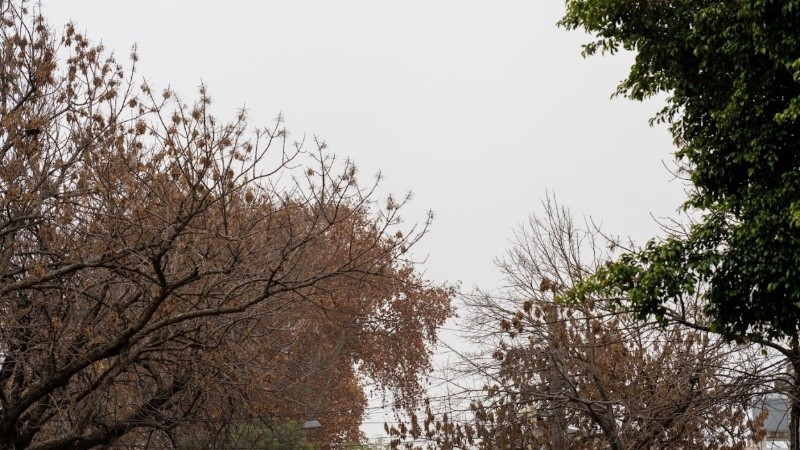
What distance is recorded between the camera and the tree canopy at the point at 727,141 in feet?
41.3

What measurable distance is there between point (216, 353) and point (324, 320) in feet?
56.8

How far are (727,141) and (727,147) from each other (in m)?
0.08

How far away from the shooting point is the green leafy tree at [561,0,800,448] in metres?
12.6

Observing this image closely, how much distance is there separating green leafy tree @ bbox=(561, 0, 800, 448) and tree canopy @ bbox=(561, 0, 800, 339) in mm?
15

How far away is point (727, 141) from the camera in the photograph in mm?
13477

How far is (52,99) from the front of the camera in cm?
1484

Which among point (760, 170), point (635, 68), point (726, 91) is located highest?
point (635, 68)

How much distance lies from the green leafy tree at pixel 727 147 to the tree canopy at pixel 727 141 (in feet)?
0.05

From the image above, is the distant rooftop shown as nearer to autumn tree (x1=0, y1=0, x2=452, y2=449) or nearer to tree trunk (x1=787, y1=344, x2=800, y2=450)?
tree trunk (x1=787, y1=344, x2=800, y2=450)

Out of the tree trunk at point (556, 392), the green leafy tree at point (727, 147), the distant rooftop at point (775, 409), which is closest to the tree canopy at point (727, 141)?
the green leafy tree at point (727, 147)

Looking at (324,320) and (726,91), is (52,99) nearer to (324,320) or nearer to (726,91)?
(726,91)

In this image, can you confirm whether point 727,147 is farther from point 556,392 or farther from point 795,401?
point 556,392

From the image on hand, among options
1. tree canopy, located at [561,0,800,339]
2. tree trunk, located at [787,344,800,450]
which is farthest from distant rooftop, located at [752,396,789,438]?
tree canopy, located at [561,0,800,339]

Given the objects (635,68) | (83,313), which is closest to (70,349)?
(83,313)
